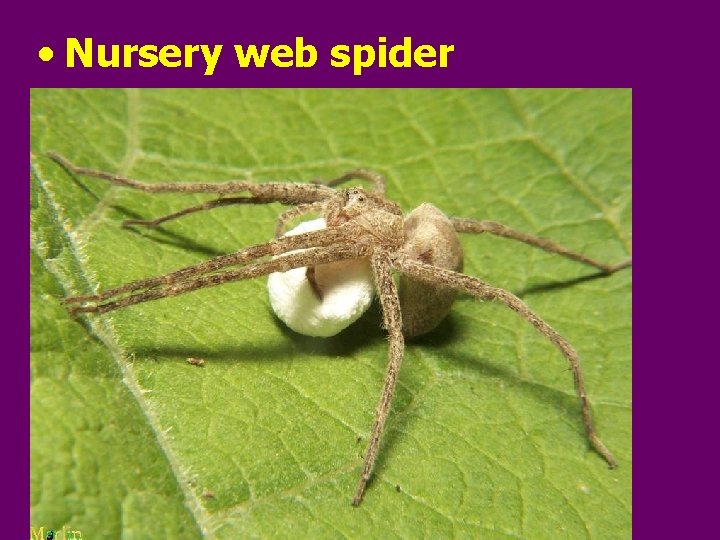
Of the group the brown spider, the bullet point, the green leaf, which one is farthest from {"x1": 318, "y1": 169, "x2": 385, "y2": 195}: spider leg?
the bullet point

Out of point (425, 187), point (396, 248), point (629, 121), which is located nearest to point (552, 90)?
point (629, 121)

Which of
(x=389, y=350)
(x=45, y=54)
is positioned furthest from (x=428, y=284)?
(x=45, y=54)

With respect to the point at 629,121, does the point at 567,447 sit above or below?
below

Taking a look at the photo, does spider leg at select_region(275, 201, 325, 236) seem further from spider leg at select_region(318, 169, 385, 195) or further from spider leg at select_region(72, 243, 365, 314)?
spider leg at select_region(318, 169, 385, 195)

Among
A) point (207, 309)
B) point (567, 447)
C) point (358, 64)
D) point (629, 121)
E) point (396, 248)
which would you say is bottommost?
point (567, 447)

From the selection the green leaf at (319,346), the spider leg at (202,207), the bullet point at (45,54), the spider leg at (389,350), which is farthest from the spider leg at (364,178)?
the bullet point at (45,54)

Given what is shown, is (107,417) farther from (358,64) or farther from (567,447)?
(358,64)

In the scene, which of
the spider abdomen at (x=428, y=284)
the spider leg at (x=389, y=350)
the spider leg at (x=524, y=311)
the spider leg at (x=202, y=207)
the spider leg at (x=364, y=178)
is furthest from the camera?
the spider leg at (x=364, y=178)

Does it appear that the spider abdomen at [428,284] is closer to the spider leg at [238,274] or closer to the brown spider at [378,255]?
the brown spider at [378,255]
